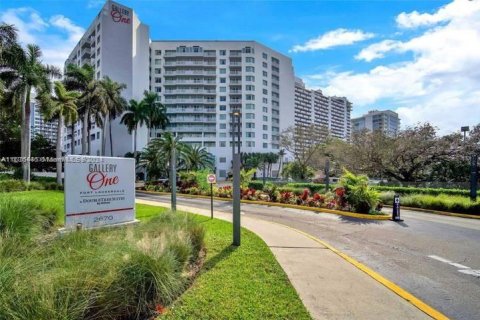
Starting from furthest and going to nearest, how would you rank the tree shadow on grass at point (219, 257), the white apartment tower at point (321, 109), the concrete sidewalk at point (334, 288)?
the white apartment tower at point (321, 109) < the tree shadow on grass at point (219, 257) < the concrete sidewalk at point (334, 288)

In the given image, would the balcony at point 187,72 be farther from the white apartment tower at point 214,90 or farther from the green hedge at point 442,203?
the green hedge at point 442,203

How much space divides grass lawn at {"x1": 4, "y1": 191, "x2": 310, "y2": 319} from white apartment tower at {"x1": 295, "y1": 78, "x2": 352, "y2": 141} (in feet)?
399

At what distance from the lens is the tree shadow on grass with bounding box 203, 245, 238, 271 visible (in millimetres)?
6614

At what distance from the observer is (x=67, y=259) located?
476 centimetres

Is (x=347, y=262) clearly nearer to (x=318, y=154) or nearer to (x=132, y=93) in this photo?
(x=318, y=154)

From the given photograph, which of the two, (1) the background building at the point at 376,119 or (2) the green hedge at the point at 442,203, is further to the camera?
(1) the background building at the point at 376,119

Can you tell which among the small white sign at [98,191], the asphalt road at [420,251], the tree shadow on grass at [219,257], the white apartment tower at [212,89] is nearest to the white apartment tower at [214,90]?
the white apartment tower at [212,89]

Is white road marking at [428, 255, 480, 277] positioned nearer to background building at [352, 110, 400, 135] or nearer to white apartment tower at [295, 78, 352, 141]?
white apartment tower at [295, 78, 352, 141]

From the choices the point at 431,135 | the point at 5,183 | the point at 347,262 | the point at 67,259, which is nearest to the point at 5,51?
the point at 5,183

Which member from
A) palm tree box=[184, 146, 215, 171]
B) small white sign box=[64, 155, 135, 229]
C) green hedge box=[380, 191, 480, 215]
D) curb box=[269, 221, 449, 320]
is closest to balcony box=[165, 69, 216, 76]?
palm tree box=[184, 146, 215, 171]

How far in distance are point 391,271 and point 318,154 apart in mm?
52931

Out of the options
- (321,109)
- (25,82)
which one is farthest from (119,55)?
(321,109)

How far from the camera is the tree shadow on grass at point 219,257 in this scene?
6.61 meters

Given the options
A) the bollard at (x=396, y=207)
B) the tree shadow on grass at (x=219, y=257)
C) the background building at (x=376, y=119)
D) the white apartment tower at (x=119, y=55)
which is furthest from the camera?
the background building at (x=376, y=119)
